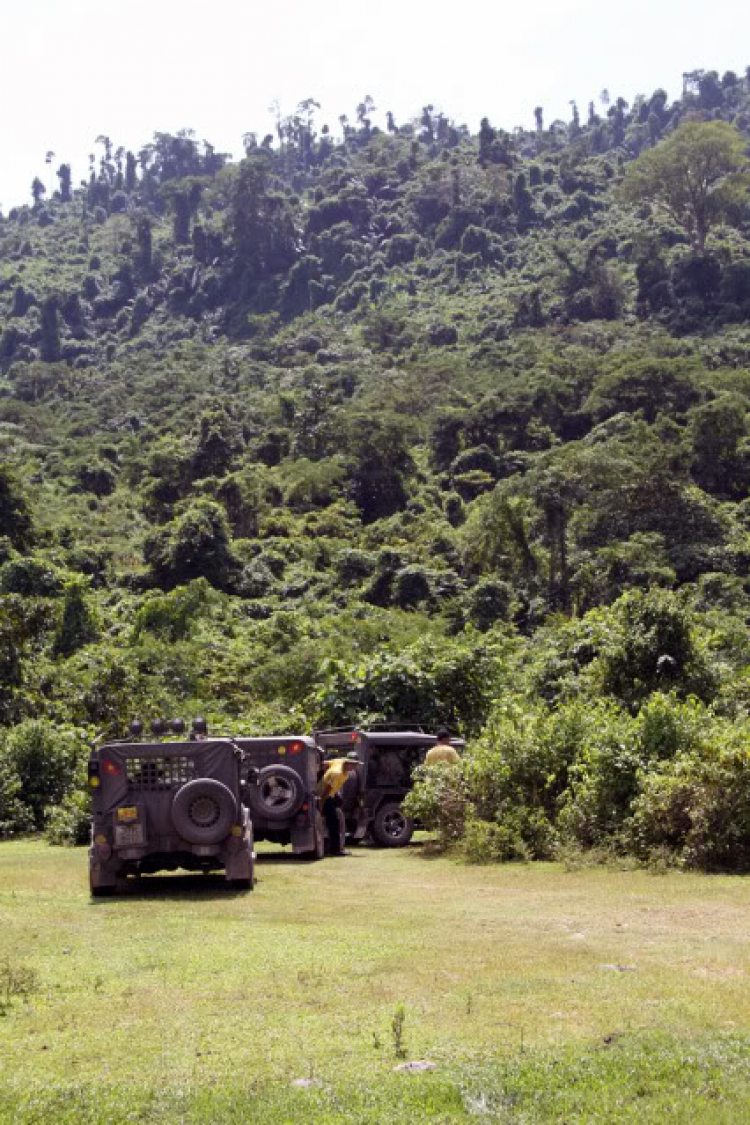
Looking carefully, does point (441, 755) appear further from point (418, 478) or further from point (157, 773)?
point (418, 478)

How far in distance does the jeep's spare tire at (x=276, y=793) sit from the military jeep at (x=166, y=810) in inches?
113

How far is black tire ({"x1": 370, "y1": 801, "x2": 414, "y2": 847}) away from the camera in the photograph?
58.6ft

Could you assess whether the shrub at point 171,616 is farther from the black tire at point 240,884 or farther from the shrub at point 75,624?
the black tire at point 240,884

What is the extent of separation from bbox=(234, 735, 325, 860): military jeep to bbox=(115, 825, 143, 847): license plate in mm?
3108

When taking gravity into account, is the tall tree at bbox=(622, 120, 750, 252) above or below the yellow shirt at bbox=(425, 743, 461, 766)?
above

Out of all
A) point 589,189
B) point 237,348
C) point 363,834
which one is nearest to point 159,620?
point 363,834

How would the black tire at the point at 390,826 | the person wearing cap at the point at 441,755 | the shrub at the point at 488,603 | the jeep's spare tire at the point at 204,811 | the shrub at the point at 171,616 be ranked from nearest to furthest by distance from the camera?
the jeep's spare tire at the point at 204,811 → the person wearing cap at the point at 441,755 → the black tire at the point at 390,826 → the shrub at the point at 171,616 → the shrub at the point at 488,603

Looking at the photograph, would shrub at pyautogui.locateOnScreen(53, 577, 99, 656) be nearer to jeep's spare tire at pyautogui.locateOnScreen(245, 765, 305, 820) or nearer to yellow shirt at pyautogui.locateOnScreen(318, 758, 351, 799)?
yellow shirt at pyautogui.locateOnScreen(318, 758, 351, 799)

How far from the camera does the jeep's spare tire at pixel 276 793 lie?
15102mm

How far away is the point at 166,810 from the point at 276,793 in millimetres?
3421

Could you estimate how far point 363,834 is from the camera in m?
17.9

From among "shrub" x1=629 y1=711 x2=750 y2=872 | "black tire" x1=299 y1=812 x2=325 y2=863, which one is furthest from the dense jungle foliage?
"black tire" x1=299 y1=812 x2=325 y2=863

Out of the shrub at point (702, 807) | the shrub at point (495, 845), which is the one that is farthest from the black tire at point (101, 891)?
the shrub at point (702, 807)

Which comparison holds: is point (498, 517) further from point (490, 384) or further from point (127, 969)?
point (127, 969)
